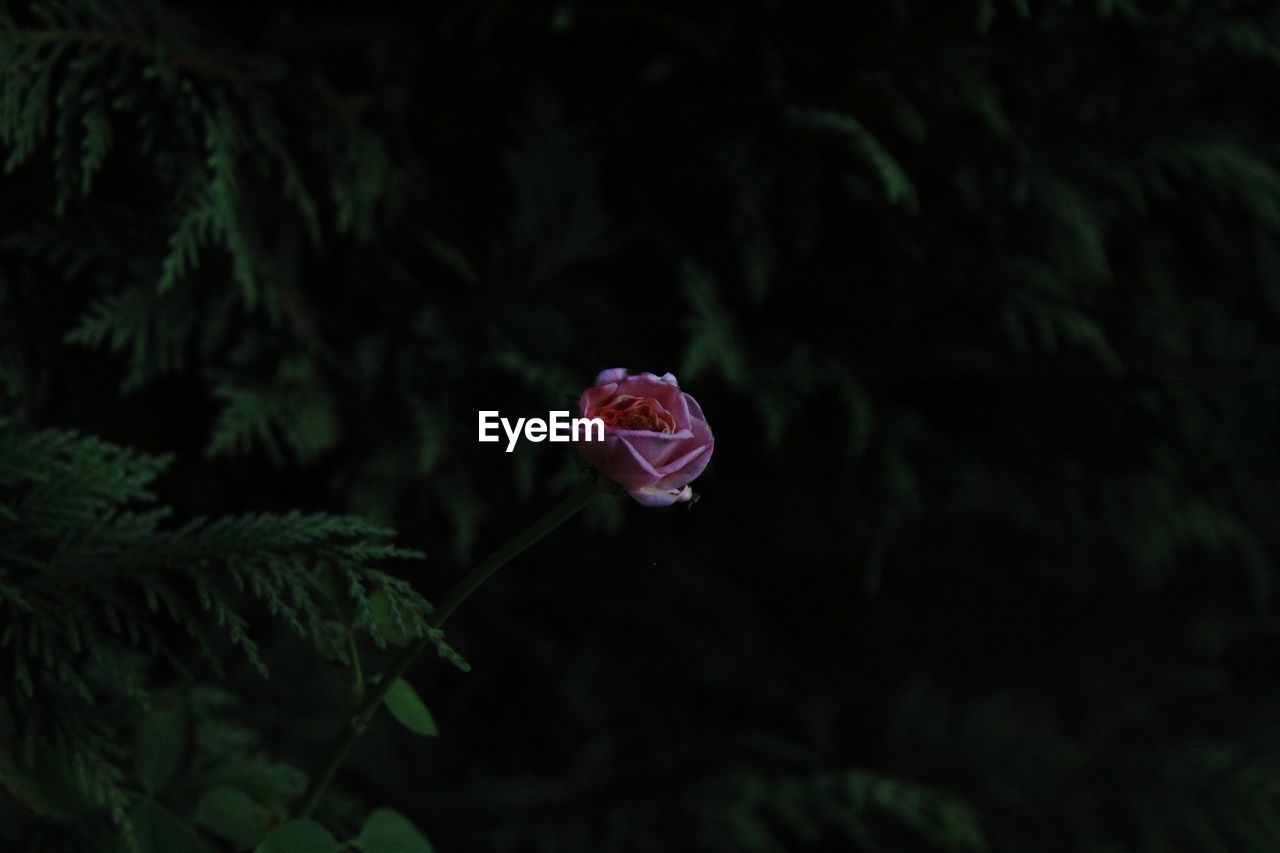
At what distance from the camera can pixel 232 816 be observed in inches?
32.9

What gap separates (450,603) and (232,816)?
0.35 m

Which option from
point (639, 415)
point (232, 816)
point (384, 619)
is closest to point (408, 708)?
point (384, 619)

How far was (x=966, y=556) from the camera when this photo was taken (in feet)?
6.98

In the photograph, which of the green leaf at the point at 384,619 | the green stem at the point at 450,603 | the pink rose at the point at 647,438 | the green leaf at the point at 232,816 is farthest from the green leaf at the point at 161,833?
the pink rose at the point at 647,438

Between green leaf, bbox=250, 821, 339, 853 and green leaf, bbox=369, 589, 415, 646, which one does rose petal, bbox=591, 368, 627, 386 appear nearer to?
green leaf, bbox=369, 589, 415, 646

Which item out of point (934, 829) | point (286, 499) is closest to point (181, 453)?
point (286, 499)

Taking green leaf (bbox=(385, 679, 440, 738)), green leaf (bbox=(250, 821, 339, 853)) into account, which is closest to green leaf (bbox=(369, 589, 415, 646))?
green leaf (bbox=(385, 679, 440, 738))

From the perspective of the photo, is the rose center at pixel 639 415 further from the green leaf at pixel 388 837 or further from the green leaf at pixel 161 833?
the green leaf at pixel 161 833

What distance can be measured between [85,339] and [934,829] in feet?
4.39

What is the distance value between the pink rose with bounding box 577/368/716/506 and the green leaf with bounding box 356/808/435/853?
330mm

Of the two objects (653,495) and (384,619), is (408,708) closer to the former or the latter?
(384,619)

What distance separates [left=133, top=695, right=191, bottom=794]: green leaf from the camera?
0.83m

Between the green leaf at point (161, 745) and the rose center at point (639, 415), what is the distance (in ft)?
1.51

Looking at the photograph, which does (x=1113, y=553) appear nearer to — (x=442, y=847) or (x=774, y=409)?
(x=774, y=409)
